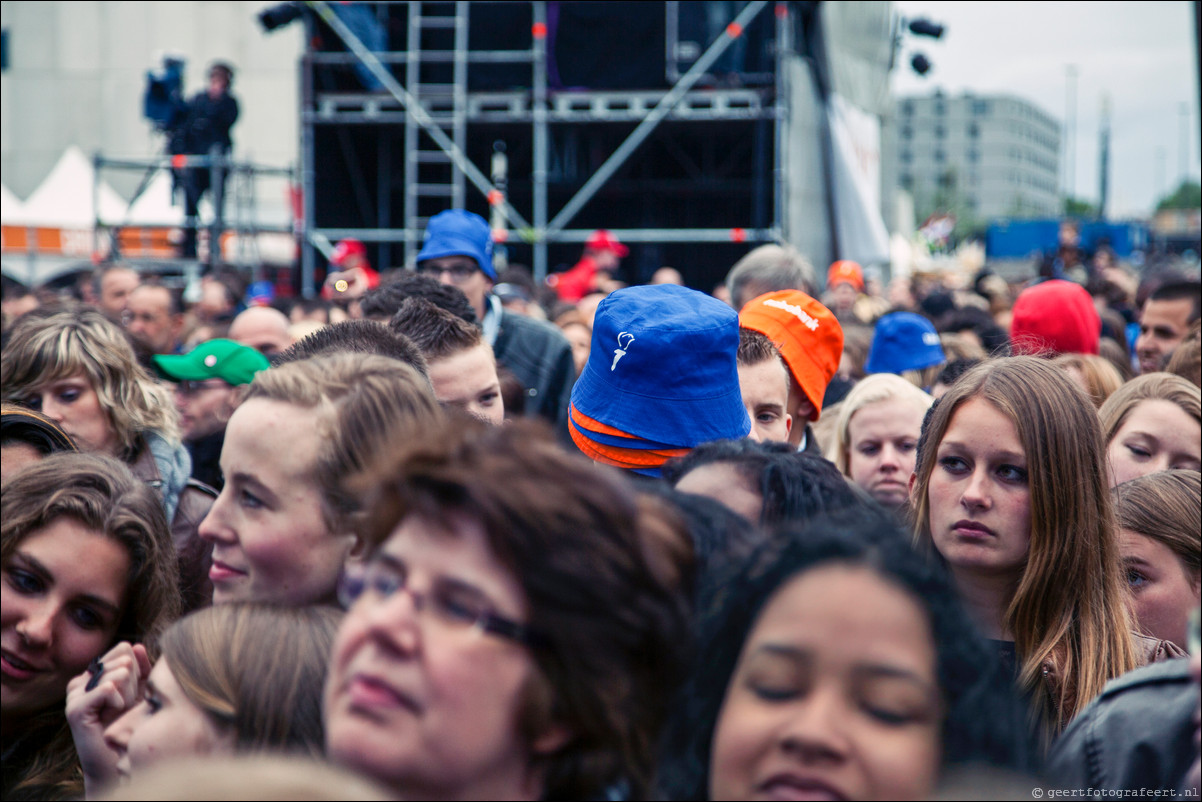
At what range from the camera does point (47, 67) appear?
18.3m

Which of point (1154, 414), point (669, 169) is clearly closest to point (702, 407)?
point (1154, 414)

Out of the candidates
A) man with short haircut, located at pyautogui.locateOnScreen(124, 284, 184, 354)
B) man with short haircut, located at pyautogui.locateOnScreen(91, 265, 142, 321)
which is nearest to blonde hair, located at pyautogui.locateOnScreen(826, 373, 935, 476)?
man with short haircut, located at pyautogui.locateOnScreen(124, 284, 184, 354)

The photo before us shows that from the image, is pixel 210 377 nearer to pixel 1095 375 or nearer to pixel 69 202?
pixel 1095 375

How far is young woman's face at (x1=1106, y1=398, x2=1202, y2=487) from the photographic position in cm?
370

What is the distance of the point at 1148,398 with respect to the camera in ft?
12.5

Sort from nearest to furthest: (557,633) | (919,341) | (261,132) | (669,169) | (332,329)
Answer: (557,633) → (332,329) → (919,341) → (669,169) → (261,132)

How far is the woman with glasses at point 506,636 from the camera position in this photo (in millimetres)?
1223

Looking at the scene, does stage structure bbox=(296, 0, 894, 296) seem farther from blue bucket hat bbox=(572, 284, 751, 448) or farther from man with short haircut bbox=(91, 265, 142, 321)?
blue bucket hat bbox=(572, 284, 751, 448)

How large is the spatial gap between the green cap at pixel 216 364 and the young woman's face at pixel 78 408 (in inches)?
30.6

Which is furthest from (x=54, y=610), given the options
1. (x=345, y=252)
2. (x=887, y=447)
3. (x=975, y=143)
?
(x=975, y=143)

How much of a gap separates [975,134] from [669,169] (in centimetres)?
12232

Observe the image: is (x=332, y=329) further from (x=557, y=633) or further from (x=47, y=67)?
(x=47, y=67)

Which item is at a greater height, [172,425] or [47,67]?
[47,67]

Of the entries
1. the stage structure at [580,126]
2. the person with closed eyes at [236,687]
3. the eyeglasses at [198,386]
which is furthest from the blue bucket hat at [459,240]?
the stage structure at [580,126]
